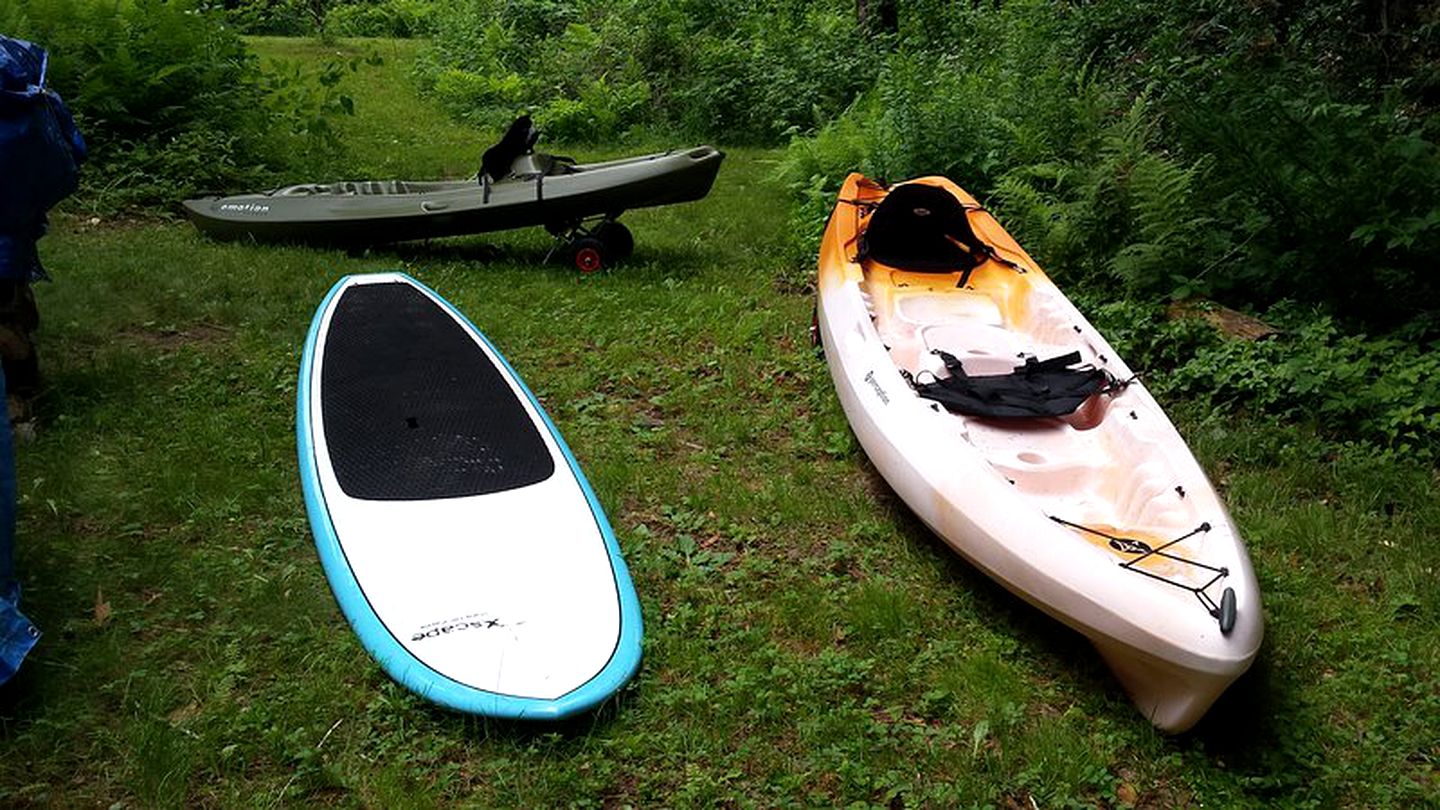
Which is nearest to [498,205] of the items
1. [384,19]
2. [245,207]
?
[245,207]

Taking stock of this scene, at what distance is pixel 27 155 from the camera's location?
3771 millimetres

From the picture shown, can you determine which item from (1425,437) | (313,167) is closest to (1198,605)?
(1425,437)

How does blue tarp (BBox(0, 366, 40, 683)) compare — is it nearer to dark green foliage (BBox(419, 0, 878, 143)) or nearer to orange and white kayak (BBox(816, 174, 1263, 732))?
orange and white kayak (BBox(816, 174, 1263, 732))

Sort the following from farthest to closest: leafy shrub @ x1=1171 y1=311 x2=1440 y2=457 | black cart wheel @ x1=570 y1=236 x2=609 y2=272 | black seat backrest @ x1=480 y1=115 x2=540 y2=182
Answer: black seat backrest @ x1=480 y1=115 x2=540 y2=182 → black cart wheel @ x1=570 y1=236 x2=609 y2=272 → leafy shrub @ x1=1171 y1=311 x2=1440 y2=457

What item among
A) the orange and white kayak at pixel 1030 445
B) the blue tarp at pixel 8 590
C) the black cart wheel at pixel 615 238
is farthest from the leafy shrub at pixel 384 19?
the blue tarp at pixel 8 590

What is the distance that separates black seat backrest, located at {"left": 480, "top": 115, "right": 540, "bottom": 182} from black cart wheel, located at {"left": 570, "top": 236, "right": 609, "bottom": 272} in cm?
67

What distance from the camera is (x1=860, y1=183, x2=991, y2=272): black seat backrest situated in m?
5.01

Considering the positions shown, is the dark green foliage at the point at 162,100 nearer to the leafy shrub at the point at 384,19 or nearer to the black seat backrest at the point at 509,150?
the black seat backrest at the point at 509,150

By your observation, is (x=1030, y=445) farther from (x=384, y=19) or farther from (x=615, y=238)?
(x=384, y=19)

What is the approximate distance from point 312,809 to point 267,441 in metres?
2.01

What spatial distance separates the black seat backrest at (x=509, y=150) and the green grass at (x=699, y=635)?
182 cm

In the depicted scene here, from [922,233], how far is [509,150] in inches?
106

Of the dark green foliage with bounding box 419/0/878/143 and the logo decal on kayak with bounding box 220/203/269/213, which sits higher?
the logo decal on kayak with bounding box 220/203/269/213

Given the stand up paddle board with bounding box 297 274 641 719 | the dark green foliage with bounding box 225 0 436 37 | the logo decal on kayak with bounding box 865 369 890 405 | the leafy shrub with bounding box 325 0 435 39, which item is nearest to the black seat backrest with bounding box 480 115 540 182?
the stand up paddle board with bounding box 297 274 641 719
